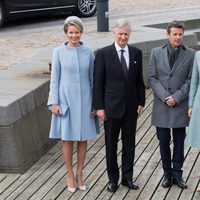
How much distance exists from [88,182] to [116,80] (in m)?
1.26

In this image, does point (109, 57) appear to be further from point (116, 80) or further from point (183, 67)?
point (183, 67)

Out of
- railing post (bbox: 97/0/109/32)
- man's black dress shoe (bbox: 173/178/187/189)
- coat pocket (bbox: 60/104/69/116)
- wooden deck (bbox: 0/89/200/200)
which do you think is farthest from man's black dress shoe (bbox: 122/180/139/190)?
railing post (bbox: 97/0/109/32)

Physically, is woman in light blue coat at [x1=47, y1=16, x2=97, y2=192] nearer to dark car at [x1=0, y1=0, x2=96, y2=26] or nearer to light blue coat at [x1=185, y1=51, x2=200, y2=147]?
light blue coat at [x1=185, y1=51, x2=200, y2=147]

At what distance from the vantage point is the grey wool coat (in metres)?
5.89

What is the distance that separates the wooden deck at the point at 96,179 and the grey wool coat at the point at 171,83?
69cm

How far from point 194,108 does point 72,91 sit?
1.16 metres

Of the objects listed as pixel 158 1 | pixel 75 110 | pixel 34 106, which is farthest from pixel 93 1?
pixel 75 110

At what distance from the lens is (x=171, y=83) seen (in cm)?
591

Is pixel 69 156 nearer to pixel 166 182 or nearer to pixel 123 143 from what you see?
pixel 123 143

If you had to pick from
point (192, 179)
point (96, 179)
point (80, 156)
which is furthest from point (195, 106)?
point (96, 179)

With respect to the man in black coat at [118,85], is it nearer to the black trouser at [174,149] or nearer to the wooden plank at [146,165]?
the black trouser at [174,149]

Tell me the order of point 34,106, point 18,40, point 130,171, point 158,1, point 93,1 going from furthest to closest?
1. point 158,1
2. point 93,1
3. point 18,40
4. point 34,106
5. point 130,171

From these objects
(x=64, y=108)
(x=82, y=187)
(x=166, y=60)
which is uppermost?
(x=166, y=60)

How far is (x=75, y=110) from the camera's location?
19.8 ft
